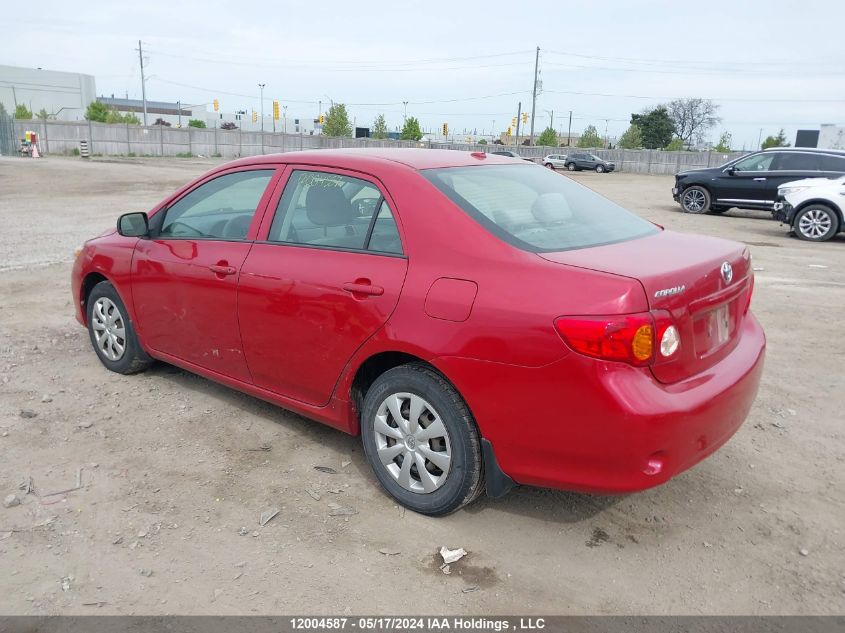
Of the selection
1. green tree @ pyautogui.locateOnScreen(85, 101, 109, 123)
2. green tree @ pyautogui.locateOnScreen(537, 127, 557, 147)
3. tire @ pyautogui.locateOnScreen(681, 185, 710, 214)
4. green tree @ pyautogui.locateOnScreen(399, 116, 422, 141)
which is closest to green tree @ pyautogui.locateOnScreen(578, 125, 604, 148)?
green tree @ pyautogui.locateOnScreen(537, 127, 557, 147)

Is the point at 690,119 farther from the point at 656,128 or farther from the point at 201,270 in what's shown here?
the point at 201,270

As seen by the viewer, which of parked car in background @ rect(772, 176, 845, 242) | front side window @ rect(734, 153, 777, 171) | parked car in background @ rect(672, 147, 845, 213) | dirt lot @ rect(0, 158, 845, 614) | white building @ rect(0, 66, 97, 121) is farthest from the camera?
white building @ rect(0, 66, 97, 121)

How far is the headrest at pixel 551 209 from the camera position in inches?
141

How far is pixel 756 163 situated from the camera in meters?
16.3

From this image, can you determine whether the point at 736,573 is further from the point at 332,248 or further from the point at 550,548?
the point at 332,248

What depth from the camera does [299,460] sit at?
4.01m

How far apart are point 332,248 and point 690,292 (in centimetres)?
175

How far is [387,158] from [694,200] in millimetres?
Answer: 15668

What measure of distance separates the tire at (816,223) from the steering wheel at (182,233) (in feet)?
41.0

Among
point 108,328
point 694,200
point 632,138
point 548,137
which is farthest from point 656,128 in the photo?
point 108,328

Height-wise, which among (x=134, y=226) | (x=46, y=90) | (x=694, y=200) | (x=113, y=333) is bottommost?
(x=113, y=333)

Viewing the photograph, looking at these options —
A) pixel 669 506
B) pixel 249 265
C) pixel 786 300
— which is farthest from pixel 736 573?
pixel 786 300

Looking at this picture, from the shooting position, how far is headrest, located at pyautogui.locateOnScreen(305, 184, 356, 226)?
376 centimetres

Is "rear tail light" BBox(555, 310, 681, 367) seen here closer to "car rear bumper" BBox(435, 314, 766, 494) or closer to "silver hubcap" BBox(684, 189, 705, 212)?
"car rear bumper" BBox(435, 314, 766, 494)
